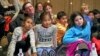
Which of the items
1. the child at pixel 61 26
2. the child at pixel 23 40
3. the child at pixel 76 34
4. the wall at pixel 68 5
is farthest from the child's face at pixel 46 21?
the wall at pixel 68 5

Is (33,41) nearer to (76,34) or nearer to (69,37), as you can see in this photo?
(69,37)

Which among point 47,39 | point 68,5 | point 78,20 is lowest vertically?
point 68,5

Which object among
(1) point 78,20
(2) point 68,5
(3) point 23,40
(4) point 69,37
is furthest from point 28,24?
(2) point 68,5

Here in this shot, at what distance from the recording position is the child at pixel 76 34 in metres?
4.09

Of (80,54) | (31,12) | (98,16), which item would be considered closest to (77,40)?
(80,54)

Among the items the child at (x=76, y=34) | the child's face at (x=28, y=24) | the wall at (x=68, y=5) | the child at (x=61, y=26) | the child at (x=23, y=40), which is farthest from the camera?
the wall at (x=68, y=5)

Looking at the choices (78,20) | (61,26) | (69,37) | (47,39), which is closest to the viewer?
(69,37)

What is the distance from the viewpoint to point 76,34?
4289 millimetres

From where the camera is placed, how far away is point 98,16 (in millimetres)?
5684

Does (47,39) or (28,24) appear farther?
(47,39)

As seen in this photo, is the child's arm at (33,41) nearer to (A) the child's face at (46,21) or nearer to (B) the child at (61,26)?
(A) the child's face at (46,21)

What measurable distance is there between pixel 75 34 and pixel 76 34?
0.02 metres

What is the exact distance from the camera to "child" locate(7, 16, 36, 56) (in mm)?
4188

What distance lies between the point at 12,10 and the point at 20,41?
1.33 meters
